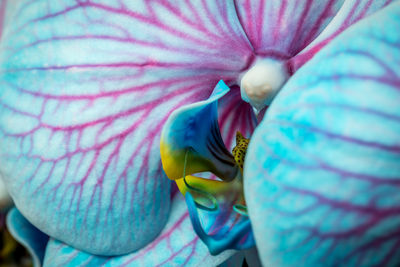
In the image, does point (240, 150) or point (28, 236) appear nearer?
point (240, 150)

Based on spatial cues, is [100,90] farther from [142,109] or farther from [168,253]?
[168,253]

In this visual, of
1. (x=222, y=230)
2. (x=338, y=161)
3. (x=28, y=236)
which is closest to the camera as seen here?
(x=338, y=161)

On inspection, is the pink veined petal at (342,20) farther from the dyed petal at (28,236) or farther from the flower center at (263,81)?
the dyed petal at (28,236)

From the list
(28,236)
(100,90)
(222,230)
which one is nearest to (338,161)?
(222,230)

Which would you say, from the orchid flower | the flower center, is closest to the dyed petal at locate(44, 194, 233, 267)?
the orchid flower

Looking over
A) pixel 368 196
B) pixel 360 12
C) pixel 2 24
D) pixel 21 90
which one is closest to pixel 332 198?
pixel 368 196
